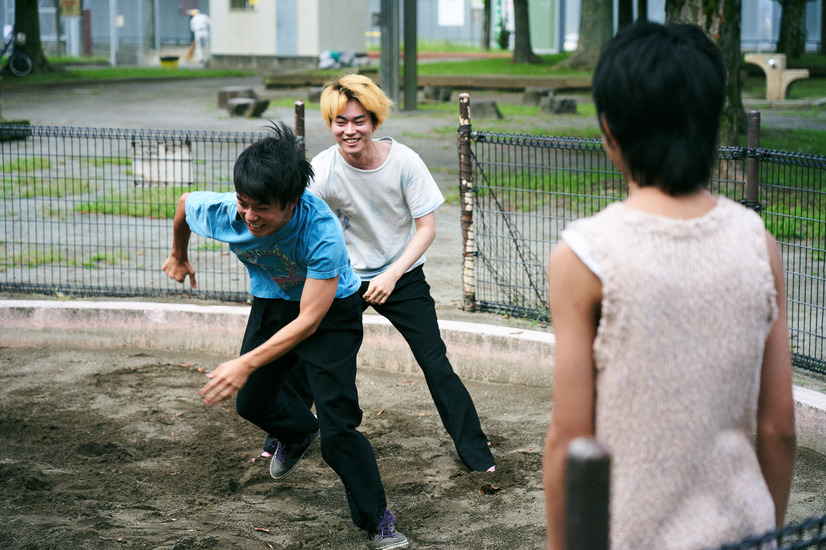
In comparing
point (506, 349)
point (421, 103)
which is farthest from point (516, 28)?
point (506, 349)

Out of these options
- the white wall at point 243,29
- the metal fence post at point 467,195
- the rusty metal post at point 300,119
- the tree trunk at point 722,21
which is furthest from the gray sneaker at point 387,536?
the white wall at point 243,29

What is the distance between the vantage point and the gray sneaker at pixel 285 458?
171 inches

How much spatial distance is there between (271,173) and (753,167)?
334 centimetres

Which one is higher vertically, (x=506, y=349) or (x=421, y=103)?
(x=421, y=103)

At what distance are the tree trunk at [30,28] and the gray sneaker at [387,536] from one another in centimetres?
2906

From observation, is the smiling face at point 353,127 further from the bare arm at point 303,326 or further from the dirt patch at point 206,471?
the dirt patch at point 206,471

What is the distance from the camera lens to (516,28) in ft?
109

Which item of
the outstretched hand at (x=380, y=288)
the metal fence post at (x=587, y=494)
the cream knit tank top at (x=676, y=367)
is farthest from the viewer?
the outstretched hand at (x=380, y=288)

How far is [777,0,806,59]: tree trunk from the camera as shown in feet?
103

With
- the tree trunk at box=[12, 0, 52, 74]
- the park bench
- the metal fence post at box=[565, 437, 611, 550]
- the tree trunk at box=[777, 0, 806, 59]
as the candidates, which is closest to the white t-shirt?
the metal fence post at box=[565, 437, 611, 550]

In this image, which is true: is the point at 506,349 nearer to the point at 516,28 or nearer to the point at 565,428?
the point at 565,428

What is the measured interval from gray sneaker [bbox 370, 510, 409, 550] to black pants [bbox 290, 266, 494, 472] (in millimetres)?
759

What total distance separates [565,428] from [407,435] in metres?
3.39

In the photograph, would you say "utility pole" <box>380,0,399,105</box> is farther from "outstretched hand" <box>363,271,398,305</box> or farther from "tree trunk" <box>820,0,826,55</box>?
"tree trunk" <box>820,0,826,55</box>
